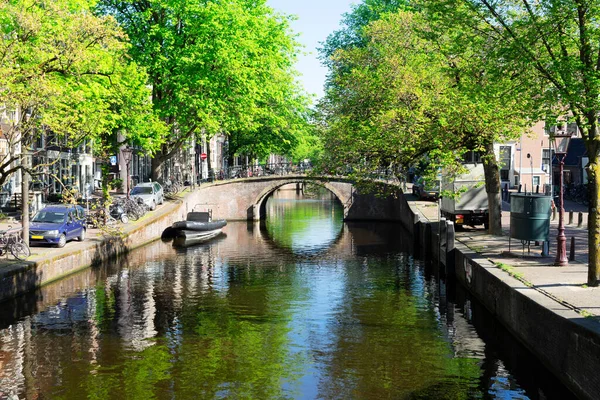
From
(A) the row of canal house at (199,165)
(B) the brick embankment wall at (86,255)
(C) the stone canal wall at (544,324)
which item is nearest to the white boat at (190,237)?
(B) the brick embankment wall at (86,255)

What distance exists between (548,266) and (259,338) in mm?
8980

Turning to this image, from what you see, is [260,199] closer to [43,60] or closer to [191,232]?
[191,232]

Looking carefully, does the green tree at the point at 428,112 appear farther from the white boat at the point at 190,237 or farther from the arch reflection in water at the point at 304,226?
the white boat at the point at 190,237

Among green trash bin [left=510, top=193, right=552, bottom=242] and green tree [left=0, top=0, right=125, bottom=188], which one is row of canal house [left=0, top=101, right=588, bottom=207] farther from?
green trash bin [left=510, top=193, right=552, bottom=242]

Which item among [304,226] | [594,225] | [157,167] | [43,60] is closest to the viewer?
[594,225]

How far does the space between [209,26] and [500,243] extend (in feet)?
72.3

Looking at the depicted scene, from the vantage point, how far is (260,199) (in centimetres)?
6025

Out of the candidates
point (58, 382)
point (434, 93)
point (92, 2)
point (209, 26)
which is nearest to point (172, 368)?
point (58, 382)

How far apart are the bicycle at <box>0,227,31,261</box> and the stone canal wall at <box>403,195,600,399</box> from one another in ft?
49.9

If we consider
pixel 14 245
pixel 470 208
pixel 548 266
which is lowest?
pixel 548 266

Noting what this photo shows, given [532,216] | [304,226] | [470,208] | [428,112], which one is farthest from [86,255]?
[304,226]

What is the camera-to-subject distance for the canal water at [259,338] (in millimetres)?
15742

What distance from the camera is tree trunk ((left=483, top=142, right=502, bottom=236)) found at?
30.9 meters

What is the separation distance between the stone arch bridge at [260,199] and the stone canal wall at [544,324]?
32.9 metres
